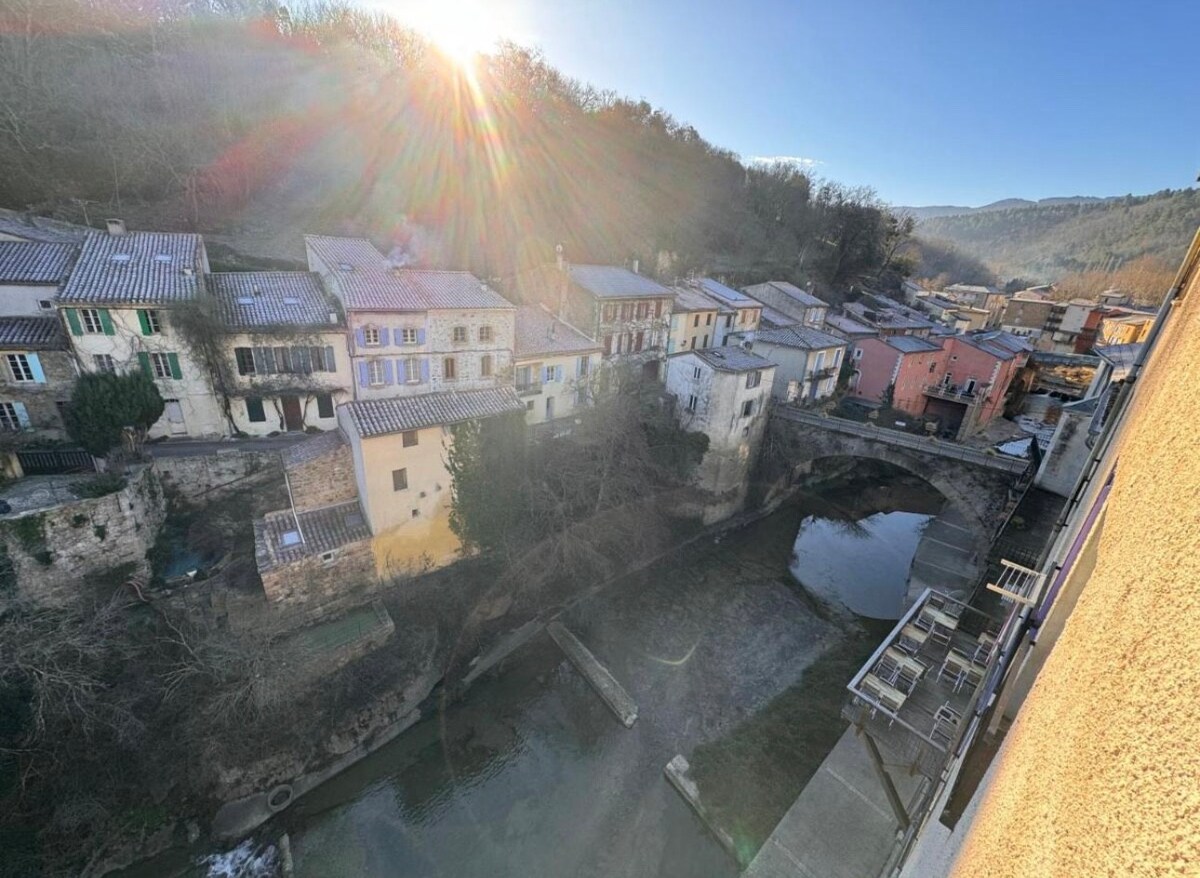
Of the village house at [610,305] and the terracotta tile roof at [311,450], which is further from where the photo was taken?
the village house at [610,305]

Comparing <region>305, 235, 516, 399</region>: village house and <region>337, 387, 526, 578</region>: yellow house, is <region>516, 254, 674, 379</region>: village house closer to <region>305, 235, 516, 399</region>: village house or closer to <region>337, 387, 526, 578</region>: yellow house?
<region>305, 235, 516, 399</region>: village house

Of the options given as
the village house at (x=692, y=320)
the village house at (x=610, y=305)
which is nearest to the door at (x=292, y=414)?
the village house at (x=610, y=305)

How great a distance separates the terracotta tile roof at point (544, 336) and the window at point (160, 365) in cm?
1245

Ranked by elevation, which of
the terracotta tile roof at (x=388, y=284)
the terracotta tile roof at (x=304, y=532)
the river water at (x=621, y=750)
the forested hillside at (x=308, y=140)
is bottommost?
the river water at (x=621, y=750)

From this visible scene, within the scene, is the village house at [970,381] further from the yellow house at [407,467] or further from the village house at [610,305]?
the yellow house at [407,467]

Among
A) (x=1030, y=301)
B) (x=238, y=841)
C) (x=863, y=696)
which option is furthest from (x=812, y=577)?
(x=1030, y=301)

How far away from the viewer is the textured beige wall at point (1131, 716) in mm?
1187

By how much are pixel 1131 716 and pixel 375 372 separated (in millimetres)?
21964

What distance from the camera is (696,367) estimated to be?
78.0 ft

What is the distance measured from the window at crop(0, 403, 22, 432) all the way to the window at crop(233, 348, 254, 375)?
6.08 meters

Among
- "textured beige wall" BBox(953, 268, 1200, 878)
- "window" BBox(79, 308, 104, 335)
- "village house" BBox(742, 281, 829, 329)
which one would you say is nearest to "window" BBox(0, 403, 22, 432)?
"window" BBox(79, 308, 104, 335)

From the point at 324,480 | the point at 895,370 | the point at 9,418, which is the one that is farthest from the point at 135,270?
the point at 895,370

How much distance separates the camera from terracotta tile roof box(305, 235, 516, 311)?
19734 mm

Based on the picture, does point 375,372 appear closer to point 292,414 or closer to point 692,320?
point 292,414
